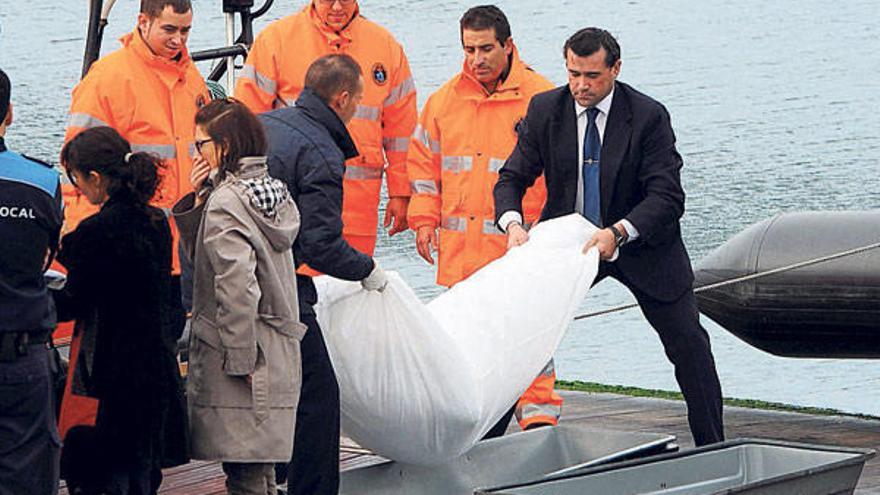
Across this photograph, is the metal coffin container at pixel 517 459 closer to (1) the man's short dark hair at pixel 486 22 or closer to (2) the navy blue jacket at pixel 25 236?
(2) the navy blue jacket at pixel 25 236

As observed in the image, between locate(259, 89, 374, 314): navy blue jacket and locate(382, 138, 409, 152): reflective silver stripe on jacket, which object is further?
locate(382, 138, 409, 152): reflective silver stripe on jacket

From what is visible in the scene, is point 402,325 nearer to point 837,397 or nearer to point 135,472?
point 135,472

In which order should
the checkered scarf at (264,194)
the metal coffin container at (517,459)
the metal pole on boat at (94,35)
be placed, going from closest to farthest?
the checkered scarf at (264,194) → the metal coffin container at (517,459) → the metal pole on boat at (94,35)

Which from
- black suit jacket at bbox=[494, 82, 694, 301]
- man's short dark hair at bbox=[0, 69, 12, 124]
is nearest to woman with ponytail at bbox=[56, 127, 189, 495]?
man's short dark hair at bbox=[0, 69, 12, 124]

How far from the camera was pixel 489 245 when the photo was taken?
693 cm

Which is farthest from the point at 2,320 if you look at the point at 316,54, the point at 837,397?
the point at 837,397

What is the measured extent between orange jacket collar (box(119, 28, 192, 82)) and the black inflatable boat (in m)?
2.39

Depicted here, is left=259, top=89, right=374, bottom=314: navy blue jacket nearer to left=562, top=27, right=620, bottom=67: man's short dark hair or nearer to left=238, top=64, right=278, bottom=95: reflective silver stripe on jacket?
left=562, top=27, right=620, bottom=67: man's short dark hair

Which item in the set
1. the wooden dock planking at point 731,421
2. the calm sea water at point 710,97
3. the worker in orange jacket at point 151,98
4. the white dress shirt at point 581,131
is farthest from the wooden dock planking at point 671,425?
the calm sea water at point 710,97

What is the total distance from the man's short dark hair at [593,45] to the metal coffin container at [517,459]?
1.20 metres

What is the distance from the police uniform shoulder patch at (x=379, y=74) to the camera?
7.09 m

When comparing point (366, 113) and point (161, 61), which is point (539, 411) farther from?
point (161, 61)

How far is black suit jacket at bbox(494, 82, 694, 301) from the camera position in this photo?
634 cm

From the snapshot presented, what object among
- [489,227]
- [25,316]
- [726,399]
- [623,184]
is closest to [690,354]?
[623,184]
